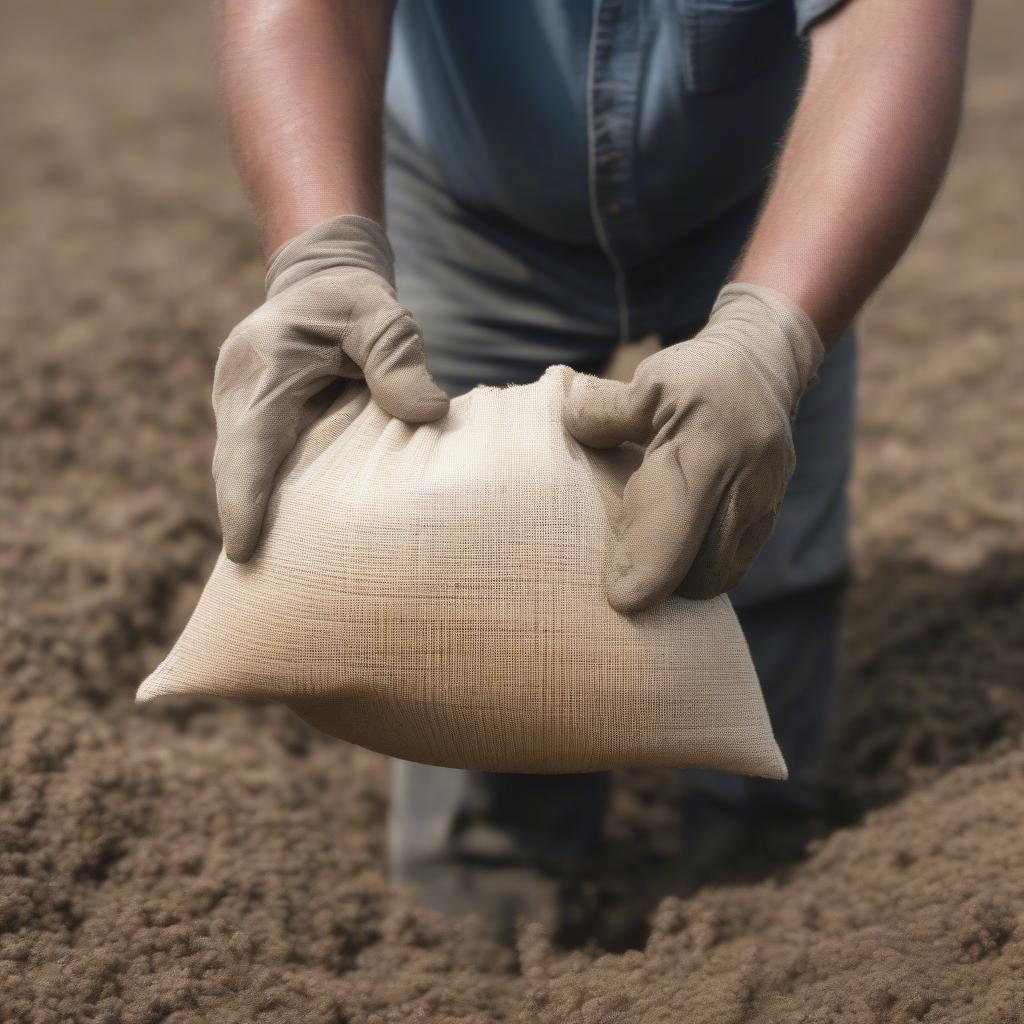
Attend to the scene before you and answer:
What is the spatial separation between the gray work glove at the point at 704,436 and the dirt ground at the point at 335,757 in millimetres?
467

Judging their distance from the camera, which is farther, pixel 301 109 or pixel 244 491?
pixel 301 109

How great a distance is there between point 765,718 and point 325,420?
504mm

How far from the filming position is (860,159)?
116 centimetres

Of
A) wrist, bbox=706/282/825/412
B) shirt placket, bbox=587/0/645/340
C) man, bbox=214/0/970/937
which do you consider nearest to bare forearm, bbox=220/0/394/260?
man, bbox=214/0/970/937

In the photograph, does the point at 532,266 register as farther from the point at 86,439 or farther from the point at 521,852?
the point at 86,439

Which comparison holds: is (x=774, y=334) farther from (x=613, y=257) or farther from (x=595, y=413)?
(x=613, y=257)

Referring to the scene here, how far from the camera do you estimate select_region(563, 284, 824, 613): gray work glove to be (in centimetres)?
109

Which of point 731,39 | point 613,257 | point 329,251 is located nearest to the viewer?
point 329,251

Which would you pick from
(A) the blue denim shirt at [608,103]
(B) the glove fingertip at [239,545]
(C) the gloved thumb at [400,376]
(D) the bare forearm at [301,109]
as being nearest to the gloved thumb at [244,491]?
(B) the glove fingertip at [239,545]

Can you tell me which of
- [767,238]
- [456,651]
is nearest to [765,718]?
[456,651]

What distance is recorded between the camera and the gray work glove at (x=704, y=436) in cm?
109

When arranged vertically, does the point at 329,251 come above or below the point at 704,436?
above

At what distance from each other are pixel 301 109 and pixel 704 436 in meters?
0.53

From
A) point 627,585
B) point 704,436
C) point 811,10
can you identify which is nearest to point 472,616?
point 627,585
